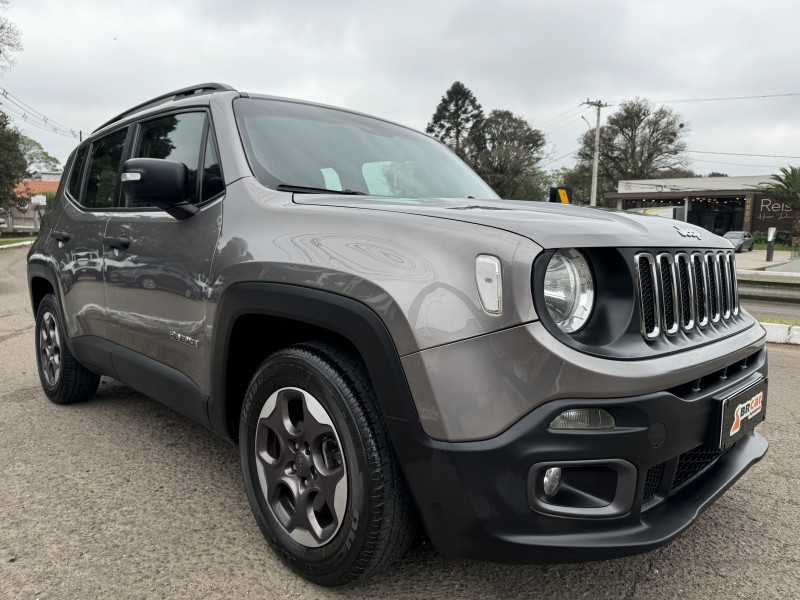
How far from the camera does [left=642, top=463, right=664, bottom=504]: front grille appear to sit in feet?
5.72

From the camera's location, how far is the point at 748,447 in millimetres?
2277

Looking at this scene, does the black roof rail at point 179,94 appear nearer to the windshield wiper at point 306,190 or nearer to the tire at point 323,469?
the windshield wiper at point 306,190

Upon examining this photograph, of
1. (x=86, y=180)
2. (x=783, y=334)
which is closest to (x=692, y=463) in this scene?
(x=86, y=180)

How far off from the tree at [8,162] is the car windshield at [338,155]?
114ft

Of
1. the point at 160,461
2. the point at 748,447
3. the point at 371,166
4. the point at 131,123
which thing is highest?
the point at 131,123

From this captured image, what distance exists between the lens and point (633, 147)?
188 ft

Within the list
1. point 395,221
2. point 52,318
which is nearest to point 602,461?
point 395,221

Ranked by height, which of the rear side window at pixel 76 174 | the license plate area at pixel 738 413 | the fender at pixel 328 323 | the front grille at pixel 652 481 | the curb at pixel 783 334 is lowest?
the curb at pixel 783 334

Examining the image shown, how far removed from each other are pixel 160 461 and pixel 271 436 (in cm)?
125

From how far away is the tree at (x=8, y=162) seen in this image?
31.0 m

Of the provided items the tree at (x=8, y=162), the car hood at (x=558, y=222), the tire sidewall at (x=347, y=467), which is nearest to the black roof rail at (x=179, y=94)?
the car hood at (x=558, y=222)

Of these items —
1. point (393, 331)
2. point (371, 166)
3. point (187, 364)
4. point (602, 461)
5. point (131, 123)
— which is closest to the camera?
point (602, 461)

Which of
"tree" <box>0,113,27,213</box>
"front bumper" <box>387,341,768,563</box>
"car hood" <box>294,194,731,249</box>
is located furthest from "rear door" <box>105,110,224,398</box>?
"tree" <box>0,113,27,213</box>

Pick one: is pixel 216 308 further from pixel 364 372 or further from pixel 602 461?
pixel 602 461
